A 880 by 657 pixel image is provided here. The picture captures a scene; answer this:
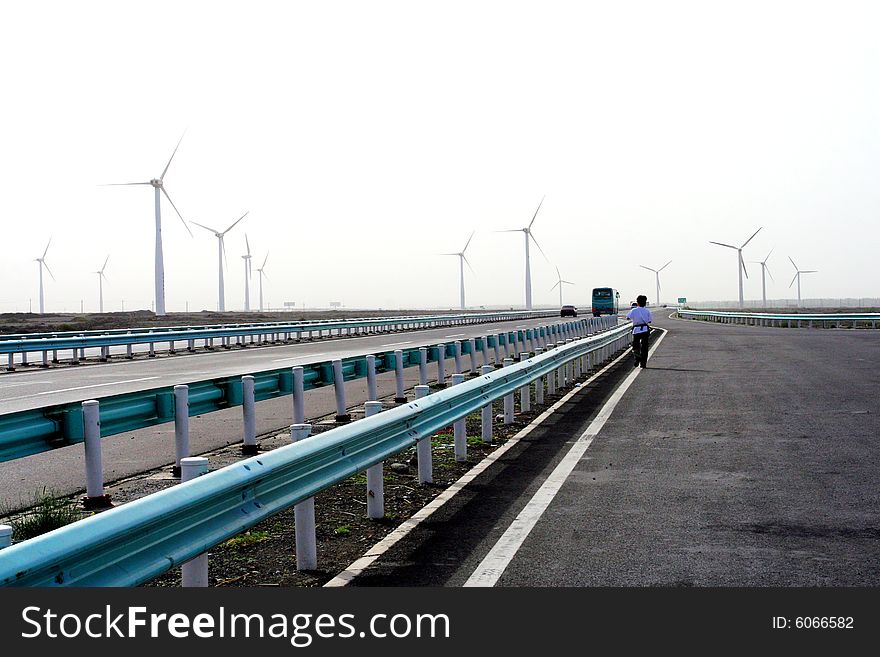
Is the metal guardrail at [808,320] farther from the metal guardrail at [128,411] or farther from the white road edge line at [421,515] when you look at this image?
the metal guardrail at [128,411]

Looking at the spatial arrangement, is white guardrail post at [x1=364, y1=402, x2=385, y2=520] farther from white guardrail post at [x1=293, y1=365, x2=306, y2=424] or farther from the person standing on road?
the person standing on road

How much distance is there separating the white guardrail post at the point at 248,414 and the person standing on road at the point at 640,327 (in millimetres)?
14358

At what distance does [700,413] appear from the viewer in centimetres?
1479

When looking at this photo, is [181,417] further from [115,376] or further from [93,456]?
[115,376]

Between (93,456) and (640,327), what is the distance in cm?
1809

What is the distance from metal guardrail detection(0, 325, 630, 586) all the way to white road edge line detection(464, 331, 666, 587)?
3.70 ft

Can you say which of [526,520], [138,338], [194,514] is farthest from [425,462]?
[138,338]

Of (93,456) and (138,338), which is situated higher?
(138,338)

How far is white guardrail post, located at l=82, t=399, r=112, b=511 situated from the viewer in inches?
295

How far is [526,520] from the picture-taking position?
7.63 metres

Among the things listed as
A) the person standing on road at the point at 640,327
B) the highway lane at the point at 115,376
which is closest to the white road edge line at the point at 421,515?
the highway lane at the point at 115,376

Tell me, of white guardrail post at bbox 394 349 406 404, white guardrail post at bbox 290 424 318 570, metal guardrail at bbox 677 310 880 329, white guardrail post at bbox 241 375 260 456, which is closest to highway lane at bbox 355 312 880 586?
white guardrail post at bbox 290 424 318 570

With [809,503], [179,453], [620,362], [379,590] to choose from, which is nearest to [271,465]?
[379,590]

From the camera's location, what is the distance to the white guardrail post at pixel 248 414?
10.2 meters
